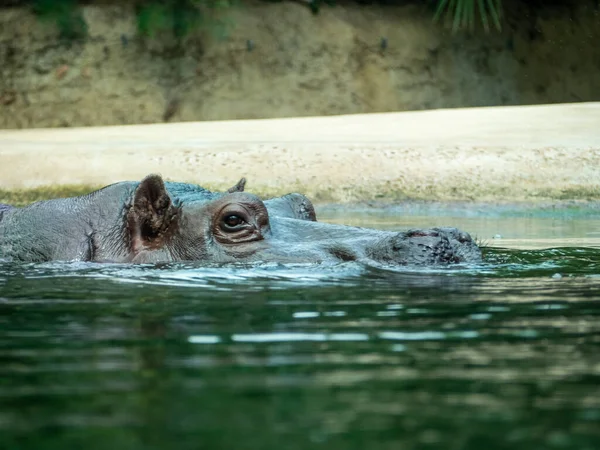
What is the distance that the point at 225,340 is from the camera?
279 cm

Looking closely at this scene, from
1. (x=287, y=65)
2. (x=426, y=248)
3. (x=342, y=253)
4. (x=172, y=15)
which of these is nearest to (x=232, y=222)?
(x=342, y=253)

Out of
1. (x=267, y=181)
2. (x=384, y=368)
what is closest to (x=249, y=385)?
(x=384, y=368)

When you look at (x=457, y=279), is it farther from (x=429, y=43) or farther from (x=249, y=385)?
(x=429, y=43)

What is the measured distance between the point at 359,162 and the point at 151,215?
16.7ft

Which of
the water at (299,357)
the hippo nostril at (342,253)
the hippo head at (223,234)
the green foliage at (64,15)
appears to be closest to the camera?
the water at (299,357)

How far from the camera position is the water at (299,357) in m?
1.85

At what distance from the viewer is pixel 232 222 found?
4.70m

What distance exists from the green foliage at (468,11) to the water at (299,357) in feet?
39.3

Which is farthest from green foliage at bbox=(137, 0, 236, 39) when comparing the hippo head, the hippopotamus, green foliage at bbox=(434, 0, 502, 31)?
the hippo head

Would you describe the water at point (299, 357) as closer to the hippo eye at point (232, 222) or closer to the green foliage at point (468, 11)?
the hippo eye at point (232, 222)

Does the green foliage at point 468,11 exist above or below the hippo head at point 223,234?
above

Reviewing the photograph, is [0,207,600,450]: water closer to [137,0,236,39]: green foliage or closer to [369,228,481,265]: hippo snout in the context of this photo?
[369,228,481,265]: hippo snout

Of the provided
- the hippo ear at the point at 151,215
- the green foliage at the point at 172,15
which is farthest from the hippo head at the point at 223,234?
the green foliage at the point at 172,15

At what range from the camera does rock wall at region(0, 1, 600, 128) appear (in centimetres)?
1725
